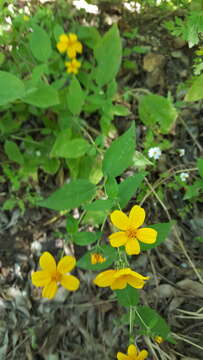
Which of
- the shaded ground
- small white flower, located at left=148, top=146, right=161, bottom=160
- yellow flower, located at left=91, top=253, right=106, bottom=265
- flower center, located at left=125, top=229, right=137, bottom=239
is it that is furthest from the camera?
small white flower, located at left=148, top=146, right=161, bottom=160

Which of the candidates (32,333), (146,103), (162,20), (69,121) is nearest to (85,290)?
(32,333)

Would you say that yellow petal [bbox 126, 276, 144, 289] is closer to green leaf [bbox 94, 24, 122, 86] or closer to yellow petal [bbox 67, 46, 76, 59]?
green leaf [bbox 94, 24, 122, 86]

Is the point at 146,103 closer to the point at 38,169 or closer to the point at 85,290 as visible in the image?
the point at 38,169

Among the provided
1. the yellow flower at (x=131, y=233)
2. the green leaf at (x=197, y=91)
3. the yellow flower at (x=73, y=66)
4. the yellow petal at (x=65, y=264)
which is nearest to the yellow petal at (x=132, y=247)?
the yellow flower at (x=131, y=233)

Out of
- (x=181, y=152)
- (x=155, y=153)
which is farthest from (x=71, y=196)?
(x=181, y=152)

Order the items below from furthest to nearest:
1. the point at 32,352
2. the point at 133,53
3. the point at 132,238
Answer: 1. the point at 133,53
2. the point at 32,352
3. the point at 132,238

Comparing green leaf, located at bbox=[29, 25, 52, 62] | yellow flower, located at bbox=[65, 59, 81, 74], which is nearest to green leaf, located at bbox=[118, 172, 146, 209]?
green leaf, located at bbox=[29, 25, 52, 62]

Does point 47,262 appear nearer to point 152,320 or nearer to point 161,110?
point 152,320
